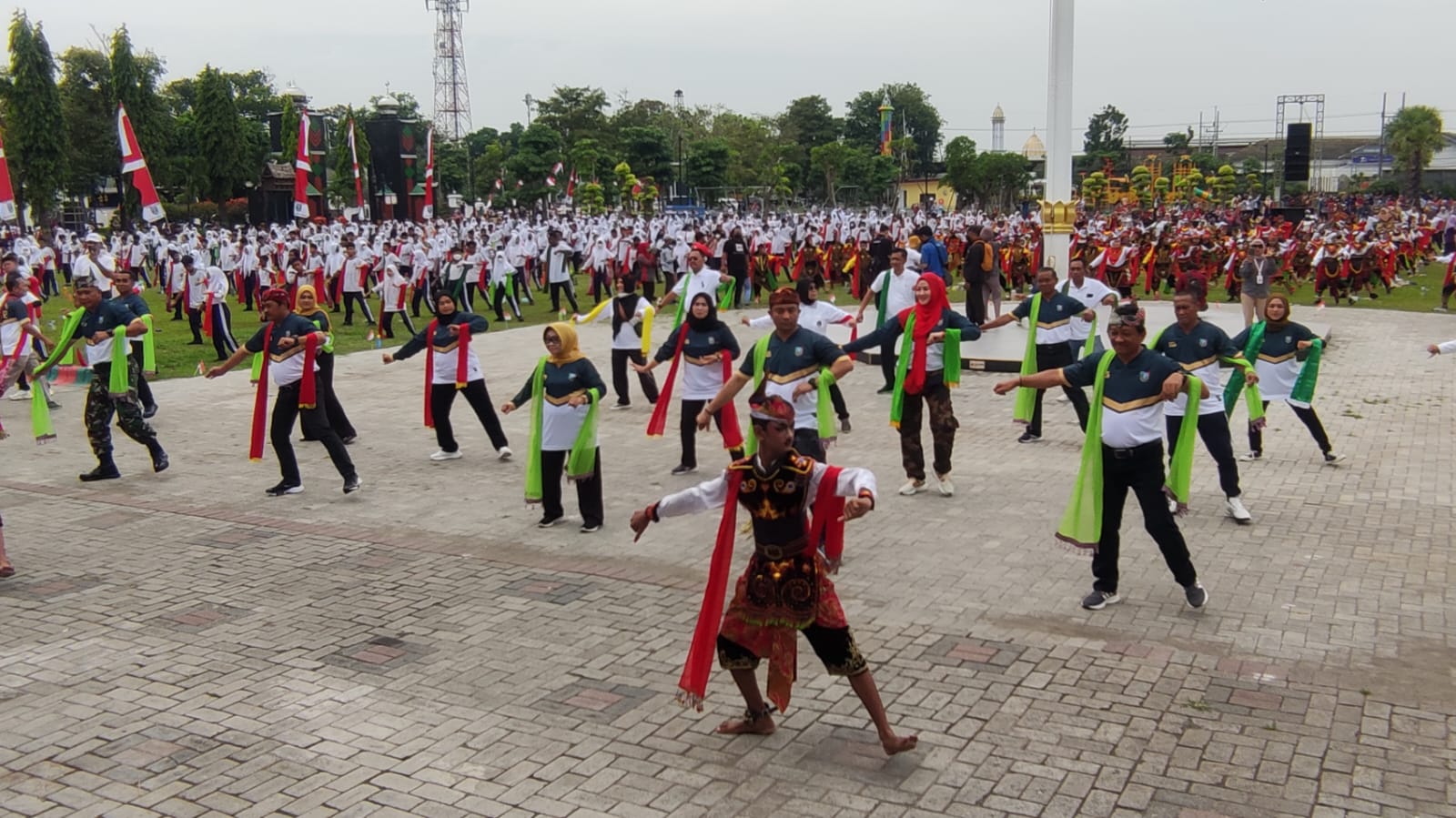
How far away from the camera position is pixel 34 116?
4550 centimetres

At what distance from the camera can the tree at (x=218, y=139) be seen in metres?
57.9

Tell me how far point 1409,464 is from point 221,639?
940 cm

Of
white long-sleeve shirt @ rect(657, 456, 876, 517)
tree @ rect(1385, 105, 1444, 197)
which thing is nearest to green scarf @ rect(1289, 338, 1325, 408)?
white long-sleeve shirt @ rect(657, 456, 876, 517)

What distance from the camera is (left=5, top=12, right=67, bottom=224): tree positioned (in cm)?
4425

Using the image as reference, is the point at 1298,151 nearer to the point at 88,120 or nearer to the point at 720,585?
the point at 720,585

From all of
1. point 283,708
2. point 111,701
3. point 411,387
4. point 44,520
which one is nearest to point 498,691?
point 283,708

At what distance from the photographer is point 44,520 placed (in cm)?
974

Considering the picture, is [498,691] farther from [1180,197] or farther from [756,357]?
[1180,197]

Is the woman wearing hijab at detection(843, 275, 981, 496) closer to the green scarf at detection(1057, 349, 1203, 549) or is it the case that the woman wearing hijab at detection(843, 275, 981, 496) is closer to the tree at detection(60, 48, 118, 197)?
the green scarf at detection(1057, 349, 1203, 549)

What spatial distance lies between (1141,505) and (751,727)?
109 inches

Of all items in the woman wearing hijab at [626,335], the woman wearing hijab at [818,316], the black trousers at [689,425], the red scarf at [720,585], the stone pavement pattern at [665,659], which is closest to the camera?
the stone pavement pattern at [665,659]

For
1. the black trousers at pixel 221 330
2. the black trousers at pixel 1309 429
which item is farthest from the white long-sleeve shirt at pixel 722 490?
the black trousers at pixel 221 330

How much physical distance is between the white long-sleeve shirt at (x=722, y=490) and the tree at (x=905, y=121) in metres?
84.3

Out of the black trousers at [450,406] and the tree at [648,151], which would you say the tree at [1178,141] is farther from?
the black trousers at [450,406]
